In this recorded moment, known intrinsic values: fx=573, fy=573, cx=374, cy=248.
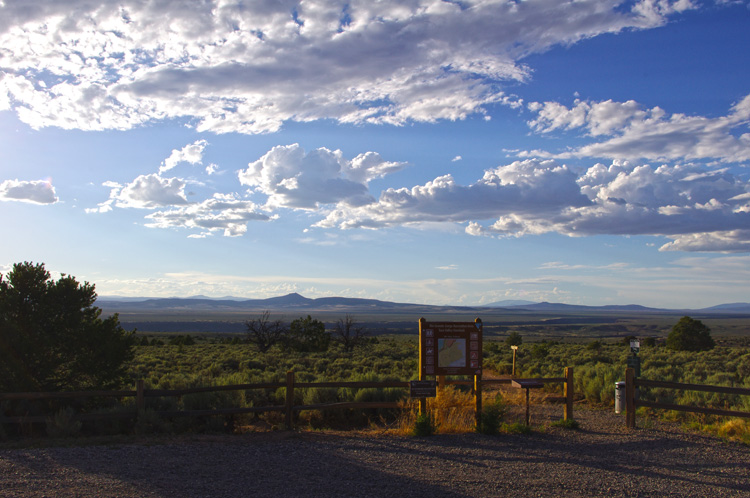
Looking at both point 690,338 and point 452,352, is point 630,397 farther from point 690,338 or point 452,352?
point 690,338

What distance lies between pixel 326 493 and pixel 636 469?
479cm

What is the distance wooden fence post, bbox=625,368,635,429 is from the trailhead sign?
312 cm

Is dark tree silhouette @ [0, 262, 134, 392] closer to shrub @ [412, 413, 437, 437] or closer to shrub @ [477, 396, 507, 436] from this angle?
shrub @ [412, 413, 437, 437]

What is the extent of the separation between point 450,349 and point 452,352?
70 millimetres

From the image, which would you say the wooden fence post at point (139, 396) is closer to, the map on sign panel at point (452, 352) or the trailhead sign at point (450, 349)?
the trailhead sign at point (450, 349)

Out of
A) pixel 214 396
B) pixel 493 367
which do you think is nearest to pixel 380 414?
pixel 214 396

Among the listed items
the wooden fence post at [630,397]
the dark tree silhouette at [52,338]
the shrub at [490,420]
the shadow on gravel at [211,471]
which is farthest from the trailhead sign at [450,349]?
the dark tree silhouette at [52,338]

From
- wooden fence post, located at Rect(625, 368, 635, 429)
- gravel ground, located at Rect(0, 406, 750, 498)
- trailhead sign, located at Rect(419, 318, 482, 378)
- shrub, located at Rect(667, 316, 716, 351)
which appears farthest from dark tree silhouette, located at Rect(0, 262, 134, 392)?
shrub, located at Rect(667, 316, 716, 351)

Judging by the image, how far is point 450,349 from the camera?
37.4ft

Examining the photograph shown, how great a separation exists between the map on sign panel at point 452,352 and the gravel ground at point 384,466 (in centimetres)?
140

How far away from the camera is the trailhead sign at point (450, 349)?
11.3 m

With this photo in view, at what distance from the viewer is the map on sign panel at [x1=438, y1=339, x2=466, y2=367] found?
11352 millimetres

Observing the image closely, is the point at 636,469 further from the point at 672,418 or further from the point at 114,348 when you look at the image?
the point at 114,348

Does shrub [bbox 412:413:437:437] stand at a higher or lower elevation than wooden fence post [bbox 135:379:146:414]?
lower
